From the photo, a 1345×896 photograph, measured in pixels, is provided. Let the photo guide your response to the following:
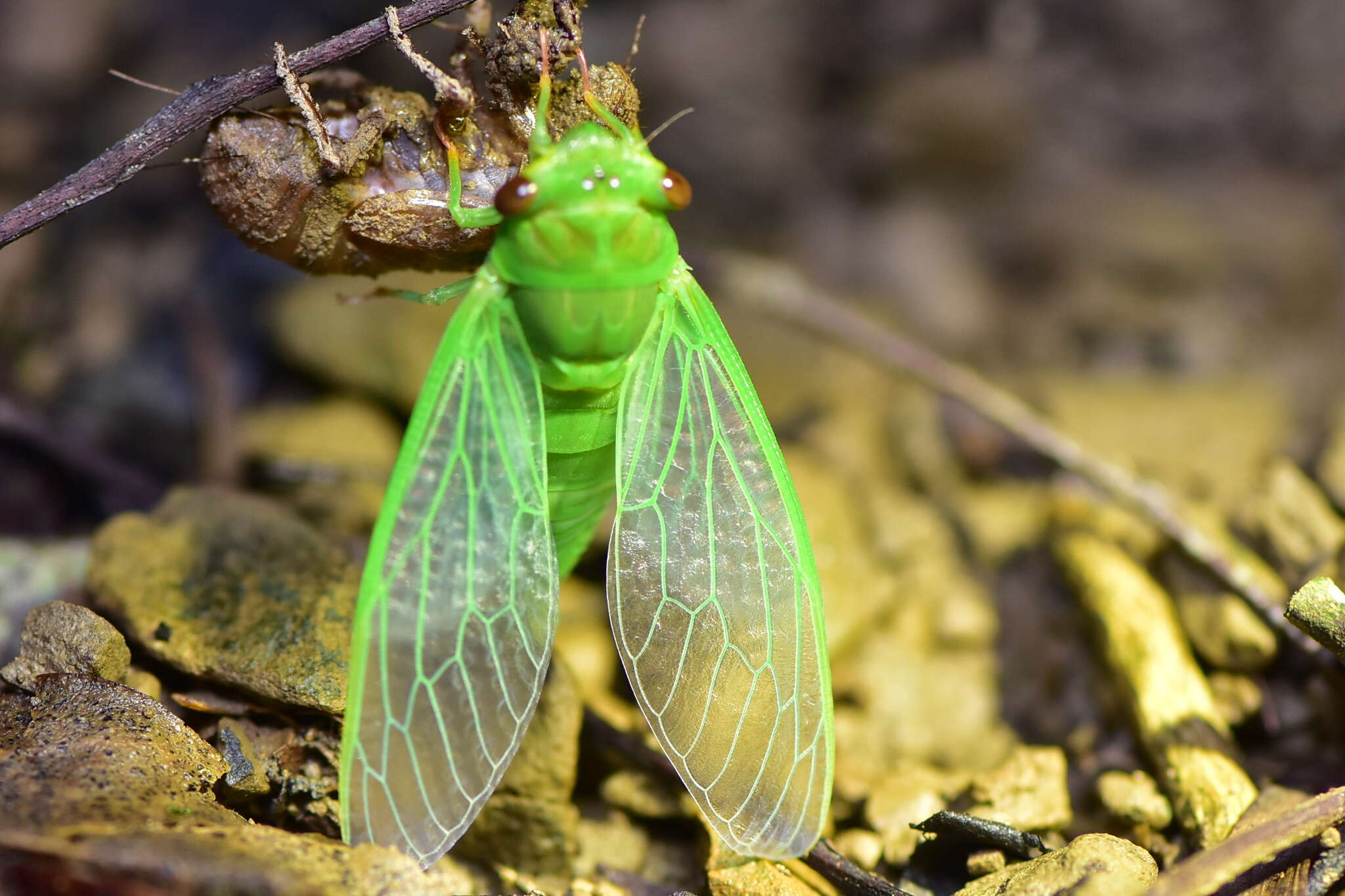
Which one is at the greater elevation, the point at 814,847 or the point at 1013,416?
the point at 1013,416

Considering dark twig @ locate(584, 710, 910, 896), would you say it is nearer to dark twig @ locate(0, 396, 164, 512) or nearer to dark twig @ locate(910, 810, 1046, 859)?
dark twig @ locate(910, 810, 1046, 859)

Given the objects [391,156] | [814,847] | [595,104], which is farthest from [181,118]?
[814,847]

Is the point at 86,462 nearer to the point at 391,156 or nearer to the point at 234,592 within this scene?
the point at 234,592

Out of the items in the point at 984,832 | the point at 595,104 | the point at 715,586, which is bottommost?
the point at 984,832

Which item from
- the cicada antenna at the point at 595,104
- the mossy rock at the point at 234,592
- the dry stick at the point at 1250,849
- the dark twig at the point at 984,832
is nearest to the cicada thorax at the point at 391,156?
the cicada antenna at the point at 595,104

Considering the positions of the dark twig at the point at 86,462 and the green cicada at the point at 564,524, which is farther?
the dark twig at the point at 86,462

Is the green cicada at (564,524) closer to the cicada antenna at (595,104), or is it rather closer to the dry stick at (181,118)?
the cicada antenna at (595,104)
